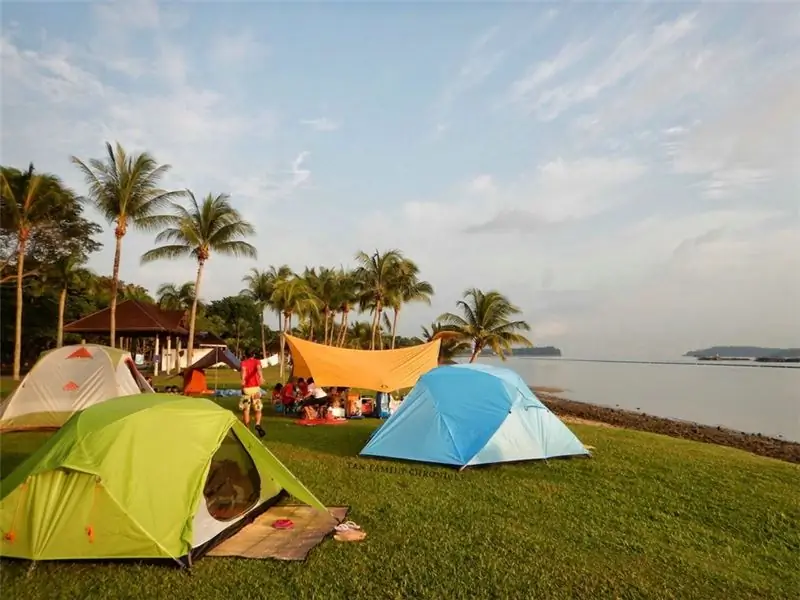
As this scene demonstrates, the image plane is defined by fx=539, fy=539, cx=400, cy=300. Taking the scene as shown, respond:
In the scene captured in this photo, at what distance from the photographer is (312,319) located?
128 feet

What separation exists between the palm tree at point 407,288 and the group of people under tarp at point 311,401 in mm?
18695

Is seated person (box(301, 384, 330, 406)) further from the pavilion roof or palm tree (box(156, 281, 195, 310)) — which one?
palm tree (box(156, 281, 195, 310))

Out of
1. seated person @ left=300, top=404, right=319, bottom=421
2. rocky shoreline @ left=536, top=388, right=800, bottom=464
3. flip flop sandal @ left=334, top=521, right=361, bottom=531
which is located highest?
seated person @ left=300, top=404, right=319, bottom=421

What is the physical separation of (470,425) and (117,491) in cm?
558

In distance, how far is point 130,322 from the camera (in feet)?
93.8

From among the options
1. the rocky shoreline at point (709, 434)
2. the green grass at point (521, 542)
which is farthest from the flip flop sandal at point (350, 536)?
the rocky shoreline at point (709, 434)

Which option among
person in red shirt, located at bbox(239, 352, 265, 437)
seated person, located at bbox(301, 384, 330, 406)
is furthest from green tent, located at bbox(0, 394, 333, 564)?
seated person, located at bbox(301, 384, 330, 406)

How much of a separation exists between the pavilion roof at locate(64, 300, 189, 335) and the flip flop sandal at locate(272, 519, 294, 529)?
24817 mm

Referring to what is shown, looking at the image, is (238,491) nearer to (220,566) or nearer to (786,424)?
(220,566)

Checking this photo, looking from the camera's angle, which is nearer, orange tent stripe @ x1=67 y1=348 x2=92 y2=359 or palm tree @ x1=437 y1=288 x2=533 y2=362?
orange tent stripe @ x1=67 y1=348 x2=92 y2=359

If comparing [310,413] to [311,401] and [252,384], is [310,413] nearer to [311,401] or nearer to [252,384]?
[311,401]

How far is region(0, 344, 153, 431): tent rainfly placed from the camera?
38.2 ft

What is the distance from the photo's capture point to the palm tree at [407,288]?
1355 inches

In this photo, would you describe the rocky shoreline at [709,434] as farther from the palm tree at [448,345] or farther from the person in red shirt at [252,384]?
the person in red shirt at [252,384]
